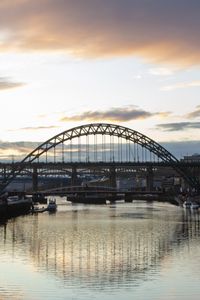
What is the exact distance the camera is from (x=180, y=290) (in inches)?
1446

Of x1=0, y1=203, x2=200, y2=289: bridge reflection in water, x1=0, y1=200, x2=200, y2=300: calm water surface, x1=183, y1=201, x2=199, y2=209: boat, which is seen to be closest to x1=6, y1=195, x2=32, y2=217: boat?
x1=0, y1=203, x2=200, y2=289: bridge reflection in water

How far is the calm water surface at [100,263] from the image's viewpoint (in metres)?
36.7

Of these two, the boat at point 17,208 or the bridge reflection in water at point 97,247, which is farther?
the boat at point 17,208

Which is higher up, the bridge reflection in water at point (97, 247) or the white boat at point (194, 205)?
the white boat at point (194, 205)

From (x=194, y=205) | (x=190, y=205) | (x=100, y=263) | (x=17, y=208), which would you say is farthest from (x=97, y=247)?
(x=190, y=205)

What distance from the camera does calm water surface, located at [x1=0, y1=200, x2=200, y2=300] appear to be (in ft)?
120

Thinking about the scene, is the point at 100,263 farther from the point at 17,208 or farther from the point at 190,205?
the point at 190,205

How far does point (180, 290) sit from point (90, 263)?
11.3m

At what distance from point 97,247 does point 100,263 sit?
9.69 m

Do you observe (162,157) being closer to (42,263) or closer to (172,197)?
(172,197)

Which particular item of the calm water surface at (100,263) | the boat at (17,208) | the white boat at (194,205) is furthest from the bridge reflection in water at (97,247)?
the white boat at (194,205)

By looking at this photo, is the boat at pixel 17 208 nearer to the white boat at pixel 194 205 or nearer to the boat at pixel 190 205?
the boat at pixel 190 205

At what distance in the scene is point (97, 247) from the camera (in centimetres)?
5669

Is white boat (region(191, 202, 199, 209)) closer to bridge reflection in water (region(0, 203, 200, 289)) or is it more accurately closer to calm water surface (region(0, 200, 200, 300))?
bridge reflection in water (region(0, 203, 200, 289))
